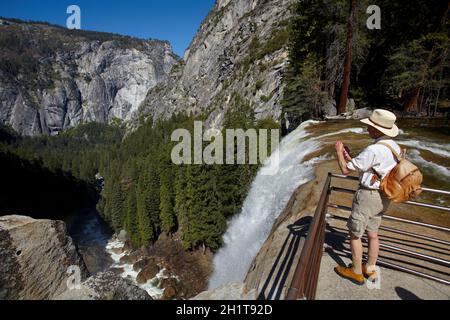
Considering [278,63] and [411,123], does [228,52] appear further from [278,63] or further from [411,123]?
[411,123]

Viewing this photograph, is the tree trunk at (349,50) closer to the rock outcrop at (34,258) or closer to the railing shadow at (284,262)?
the railing shadow at (284,262)

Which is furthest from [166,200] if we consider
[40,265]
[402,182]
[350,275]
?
[402,182]

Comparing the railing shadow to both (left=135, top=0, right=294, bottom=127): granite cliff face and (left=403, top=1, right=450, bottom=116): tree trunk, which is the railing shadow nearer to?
(left=403, top=1, right=450, bottom=116): tree trunk

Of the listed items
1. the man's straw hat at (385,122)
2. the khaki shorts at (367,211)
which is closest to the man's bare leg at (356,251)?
the khaki shorts at (367,211)

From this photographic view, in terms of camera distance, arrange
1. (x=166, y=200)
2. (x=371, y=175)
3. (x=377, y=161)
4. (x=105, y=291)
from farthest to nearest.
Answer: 1. (x=166, y=200)
2. (x=105, y=291)
3. (x=371, y=175)
4. (x=377, y=161)

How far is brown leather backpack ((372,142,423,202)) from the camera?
153 inches

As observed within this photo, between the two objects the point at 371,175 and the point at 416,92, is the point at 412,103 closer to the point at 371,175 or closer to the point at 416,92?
the point at 416,92

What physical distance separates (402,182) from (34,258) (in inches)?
319

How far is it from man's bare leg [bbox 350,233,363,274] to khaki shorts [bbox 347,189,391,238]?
0.11 m

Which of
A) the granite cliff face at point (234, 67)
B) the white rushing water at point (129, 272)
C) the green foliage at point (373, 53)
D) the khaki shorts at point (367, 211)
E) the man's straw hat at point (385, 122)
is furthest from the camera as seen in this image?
the granite cliff face at point (234, 67)

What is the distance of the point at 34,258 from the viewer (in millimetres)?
6609

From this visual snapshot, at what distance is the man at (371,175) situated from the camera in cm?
416

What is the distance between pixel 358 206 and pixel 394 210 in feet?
17.0

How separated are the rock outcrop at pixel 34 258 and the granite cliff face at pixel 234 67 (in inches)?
1850
